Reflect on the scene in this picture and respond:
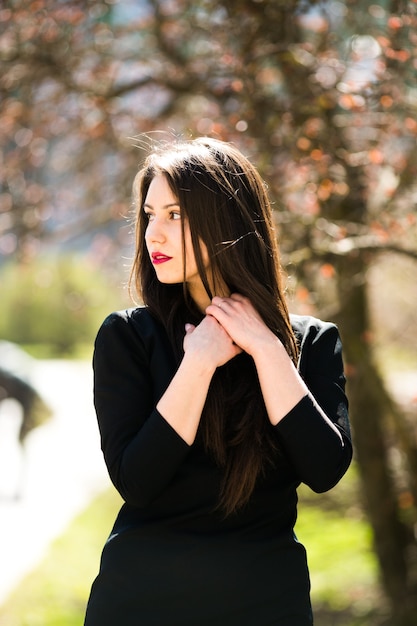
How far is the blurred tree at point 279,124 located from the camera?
366 centimetres

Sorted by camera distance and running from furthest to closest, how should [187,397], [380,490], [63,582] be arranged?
[63,582]
[380,490]
[187,397]

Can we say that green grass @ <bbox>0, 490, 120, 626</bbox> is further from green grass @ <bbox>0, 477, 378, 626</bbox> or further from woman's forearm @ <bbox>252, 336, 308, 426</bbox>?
woman's forearm @ <bbox>252, 336, 308, 426</bbox>

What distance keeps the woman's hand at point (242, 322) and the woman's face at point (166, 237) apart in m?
0.10

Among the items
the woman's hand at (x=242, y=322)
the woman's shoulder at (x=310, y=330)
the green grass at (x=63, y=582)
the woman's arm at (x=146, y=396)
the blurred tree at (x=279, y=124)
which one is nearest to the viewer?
the woman's arm at (x=146, y=396)

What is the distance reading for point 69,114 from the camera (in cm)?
556

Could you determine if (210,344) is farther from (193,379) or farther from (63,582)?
(63,582)

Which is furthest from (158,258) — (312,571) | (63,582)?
(312,571)

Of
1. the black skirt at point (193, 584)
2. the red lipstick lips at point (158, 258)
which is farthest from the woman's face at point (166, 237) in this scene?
the black skirt at point (193, 584)

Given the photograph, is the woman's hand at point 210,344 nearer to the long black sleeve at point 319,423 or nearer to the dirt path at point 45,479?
the long black sleeve at point 319,423

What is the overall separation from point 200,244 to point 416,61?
66.6 inches

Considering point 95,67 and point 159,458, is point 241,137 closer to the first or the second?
point 95,67

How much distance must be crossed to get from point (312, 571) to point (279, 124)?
13.0 ft

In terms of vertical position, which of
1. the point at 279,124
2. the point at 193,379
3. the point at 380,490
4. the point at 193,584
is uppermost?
the point at 279,124

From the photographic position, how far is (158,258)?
200cm
